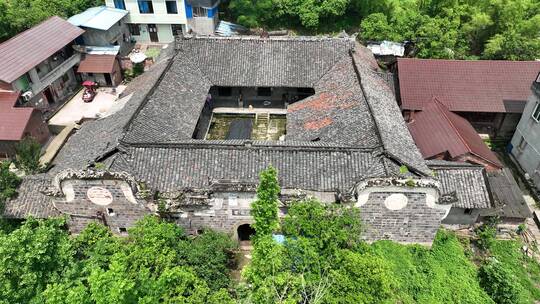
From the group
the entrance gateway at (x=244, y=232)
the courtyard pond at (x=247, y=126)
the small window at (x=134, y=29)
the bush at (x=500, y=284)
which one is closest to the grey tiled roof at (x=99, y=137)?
the courtyard pond at (x=247, y=126)

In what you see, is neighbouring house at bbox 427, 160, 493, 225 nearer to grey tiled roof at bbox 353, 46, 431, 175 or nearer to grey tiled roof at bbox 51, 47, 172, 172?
grey tiled roof at bbox 353, 46, 431, 175

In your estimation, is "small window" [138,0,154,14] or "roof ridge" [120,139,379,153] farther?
"small window" [138,0,154,14]

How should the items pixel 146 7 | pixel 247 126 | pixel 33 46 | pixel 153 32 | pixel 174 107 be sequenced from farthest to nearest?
pixel 153 32, pixel 146 7, pixel 33 46, pixel 247 126, pixel 174 107

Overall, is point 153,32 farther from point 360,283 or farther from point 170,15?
point 360,283

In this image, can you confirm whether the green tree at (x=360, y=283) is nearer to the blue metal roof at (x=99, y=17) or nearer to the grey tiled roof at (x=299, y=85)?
the grey tiled roof at (x=299, y=85)

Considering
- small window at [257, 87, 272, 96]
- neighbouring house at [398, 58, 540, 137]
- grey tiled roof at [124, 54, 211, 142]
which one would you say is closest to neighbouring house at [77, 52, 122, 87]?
grey tiled roof at [124, 54, 211, 142]

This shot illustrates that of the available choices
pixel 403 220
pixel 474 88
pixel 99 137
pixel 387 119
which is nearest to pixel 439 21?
pixel 474 88

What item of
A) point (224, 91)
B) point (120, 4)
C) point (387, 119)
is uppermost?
point (120, 4)
